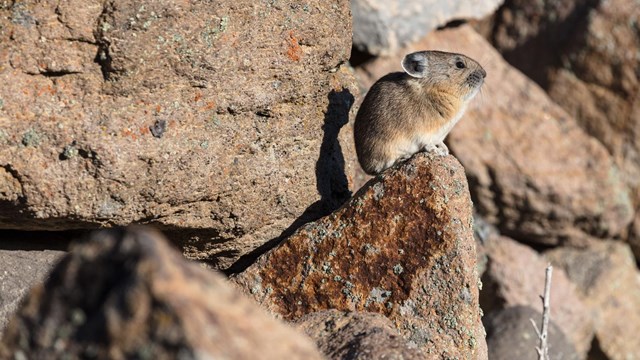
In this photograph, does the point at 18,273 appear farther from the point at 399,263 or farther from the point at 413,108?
the point at 413,108

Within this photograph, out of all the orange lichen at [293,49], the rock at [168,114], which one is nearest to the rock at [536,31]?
the rock at [168,114]

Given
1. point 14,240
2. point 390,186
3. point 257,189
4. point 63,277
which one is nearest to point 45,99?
point 14,240

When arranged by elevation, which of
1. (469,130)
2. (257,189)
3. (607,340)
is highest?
(257,189)

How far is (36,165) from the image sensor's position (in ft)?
18.4

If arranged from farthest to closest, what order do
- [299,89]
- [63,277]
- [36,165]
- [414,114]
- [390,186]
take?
1. [414,114]
2. [299,89]
3. [390,186]
4. [36,165]
5. [63,277]

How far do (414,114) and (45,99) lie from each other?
2.82 m

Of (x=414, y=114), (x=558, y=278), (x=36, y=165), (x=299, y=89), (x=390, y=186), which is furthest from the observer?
(x=558, y=278)

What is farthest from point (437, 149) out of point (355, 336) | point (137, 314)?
point (137, 314)

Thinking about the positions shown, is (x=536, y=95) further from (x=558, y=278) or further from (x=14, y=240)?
(x=14, y=240)

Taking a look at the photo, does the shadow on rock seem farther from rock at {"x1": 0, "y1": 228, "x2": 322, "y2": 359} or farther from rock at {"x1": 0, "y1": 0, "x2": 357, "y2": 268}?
rock at {"x1": 0, "y1": 228, "x2": 322, "y2": 359}

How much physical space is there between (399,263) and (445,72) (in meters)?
2.23

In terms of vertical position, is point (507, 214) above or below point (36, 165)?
below

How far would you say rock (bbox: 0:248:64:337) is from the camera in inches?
234

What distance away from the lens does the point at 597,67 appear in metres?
10.7
